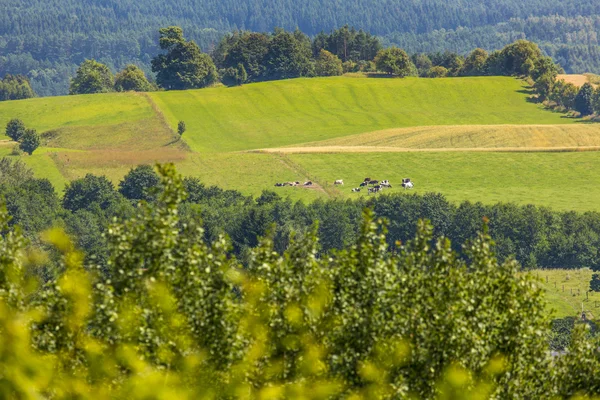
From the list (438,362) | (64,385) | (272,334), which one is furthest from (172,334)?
(438,362)

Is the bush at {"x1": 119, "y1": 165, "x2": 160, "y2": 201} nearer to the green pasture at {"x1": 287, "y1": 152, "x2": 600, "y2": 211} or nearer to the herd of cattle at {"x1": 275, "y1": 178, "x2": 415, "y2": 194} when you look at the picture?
the herd of cattle at {"x1": 275, "y1": 178, "x2": 415, "y2": 194}

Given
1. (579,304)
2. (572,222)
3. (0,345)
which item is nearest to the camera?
(0,345)

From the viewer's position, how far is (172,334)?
106 feet

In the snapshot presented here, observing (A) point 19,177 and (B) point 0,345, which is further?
(A) point 19,177

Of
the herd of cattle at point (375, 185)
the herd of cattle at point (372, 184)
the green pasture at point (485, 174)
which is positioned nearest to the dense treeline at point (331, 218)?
the herd of cattle at point (372, 184)

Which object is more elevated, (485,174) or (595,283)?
(595,283)

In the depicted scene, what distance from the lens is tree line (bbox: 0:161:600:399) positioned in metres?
31.3

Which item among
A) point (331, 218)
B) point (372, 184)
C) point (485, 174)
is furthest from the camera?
point (485, 174)

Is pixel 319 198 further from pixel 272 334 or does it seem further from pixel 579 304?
pixel 272 334

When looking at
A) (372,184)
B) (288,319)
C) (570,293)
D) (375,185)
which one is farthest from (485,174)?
(288,319)

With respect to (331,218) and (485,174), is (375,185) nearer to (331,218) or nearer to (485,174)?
(331,218)

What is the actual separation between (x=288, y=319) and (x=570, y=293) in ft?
367

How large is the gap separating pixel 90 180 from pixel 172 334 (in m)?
151

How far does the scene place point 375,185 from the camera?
603 ft
